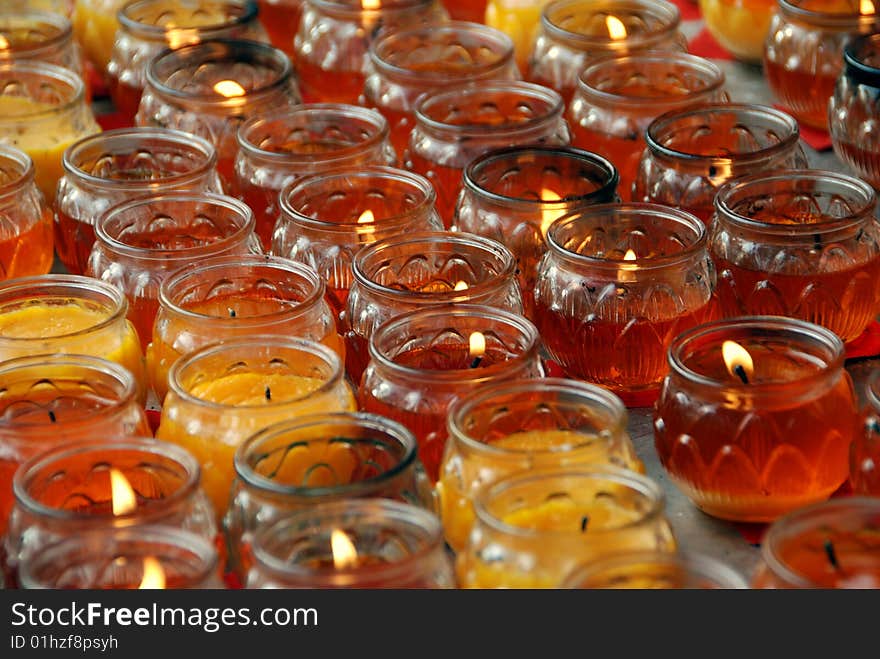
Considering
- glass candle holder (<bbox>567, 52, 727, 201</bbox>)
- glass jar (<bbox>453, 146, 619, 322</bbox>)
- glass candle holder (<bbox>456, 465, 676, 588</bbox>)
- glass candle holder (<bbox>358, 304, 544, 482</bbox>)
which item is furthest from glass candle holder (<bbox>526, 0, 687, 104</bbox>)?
glass candle holder (<bbox>456, 465, 676, 588</bbox>)

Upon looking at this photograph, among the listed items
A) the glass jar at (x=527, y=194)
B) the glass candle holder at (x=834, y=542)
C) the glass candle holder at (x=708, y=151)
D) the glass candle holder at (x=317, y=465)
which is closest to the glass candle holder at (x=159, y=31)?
the glass jar at (x=527, y=194)

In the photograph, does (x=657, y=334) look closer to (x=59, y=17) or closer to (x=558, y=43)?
(x=558, y=43)

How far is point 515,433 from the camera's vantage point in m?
1.29

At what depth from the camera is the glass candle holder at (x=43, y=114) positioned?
1.98 metres

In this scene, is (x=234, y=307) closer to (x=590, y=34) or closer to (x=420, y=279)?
(x=420, y=279)

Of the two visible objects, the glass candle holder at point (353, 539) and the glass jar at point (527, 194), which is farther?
the glass jar at point (527, 194)

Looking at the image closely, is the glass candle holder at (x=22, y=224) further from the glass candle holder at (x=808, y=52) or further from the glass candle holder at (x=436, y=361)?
the glass candle holder at (x=808, y=52)

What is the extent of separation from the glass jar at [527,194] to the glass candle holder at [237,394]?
0.30 metres

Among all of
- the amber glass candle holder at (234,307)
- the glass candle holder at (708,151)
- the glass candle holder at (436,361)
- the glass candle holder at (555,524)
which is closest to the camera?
the glass candle holder at (555,524)

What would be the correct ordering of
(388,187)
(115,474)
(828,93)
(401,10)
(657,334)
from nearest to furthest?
(115,474) → (657,334) → (388,187) → (828,93) → (401,10)

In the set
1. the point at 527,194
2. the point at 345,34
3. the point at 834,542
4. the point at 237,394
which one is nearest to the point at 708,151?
the point at 527,194
